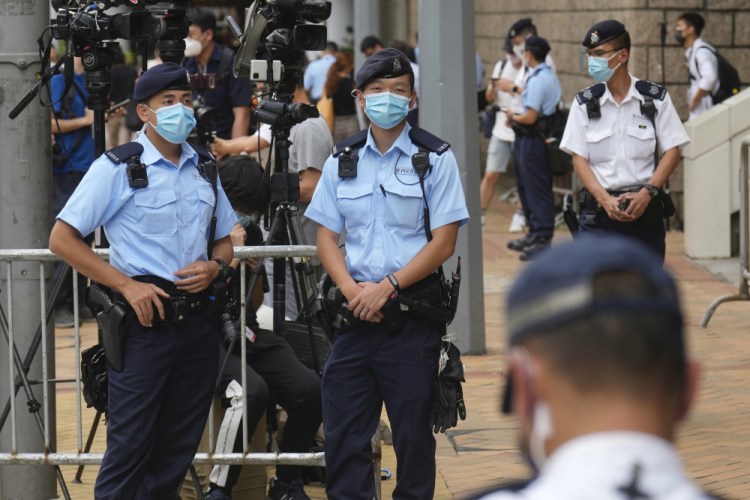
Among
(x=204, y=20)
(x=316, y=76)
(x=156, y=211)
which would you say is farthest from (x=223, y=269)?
(x=316, y=76)

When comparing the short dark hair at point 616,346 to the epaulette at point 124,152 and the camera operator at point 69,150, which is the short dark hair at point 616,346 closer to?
the epaulette at point 124,152

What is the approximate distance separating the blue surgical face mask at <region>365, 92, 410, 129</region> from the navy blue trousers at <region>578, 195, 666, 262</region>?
2.27m

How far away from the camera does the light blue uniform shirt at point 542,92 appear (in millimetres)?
12656

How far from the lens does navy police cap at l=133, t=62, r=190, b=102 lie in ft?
16.9

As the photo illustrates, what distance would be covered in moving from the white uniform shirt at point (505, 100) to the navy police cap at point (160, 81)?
335 inches

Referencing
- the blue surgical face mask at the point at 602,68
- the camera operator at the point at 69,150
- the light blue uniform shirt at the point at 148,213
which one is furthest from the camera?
the camera operator at the point at 69,150

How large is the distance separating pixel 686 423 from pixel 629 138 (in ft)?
4.88

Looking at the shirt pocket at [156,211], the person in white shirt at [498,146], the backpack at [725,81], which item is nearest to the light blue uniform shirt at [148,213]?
the shirt pocket at [156,211]

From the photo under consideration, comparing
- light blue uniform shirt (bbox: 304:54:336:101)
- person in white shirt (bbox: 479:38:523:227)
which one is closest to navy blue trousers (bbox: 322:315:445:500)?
person in white shirt (bbox: 479:38:523:227)

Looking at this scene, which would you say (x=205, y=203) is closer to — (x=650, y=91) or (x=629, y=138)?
(x=629, y=138)

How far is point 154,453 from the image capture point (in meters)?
5.16

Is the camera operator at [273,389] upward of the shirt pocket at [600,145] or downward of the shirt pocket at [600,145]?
downward

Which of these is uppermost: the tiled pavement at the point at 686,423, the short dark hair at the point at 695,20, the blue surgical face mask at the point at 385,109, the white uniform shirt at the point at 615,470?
the short dark hair at the point at 695,20

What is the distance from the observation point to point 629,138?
713 cm
